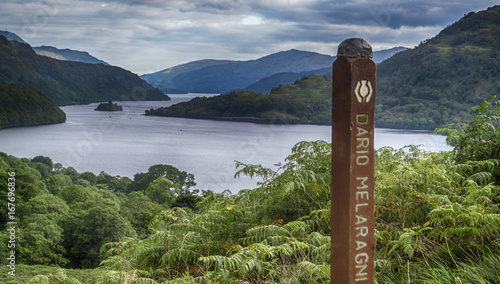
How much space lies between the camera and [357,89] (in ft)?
6.19

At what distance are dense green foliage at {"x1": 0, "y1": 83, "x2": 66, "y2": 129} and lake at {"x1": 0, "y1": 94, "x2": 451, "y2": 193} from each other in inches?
112

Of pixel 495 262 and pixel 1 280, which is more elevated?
pixel 495 262

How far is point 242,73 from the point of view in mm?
107625

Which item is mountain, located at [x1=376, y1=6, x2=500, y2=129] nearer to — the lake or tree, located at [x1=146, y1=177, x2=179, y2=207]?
the lake

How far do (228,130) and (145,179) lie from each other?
1687 inches

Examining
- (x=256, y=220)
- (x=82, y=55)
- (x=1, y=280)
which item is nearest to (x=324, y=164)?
(x=256, y=220)

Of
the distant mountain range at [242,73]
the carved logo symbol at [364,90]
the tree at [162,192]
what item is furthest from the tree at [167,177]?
the carved logo symbol at [364,90]

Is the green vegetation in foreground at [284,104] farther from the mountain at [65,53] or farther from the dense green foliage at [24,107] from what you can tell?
the mountain at [65,53]

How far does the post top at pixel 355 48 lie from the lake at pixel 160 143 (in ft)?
143

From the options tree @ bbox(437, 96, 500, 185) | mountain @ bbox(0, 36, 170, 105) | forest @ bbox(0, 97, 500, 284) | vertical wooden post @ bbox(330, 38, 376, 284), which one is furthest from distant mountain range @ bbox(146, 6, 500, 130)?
mountain @ bbox(0, 36, 170, 105)

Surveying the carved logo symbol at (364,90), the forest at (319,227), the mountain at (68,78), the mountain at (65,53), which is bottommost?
the forest at (319,227)

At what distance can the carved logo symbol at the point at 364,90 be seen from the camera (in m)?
1.89

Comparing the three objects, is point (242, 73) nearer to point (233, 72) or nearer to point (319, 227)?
point (233, 72)

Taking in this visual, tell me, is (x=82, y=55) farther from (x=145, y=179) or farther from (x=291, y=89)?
(x=145, y=179)
